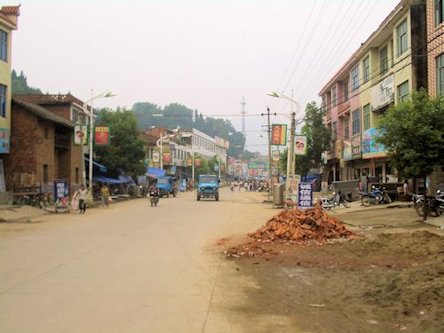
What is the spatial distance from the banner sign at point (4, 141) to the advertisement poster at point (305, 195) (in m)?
20.4

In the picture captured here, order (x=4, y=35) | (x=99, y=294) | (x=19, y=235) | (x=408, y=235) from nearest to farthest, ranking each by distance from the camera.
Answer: (x=99, y=294)
(x=408, y=235)
(x=19, y=235)
(x=4, y=35)

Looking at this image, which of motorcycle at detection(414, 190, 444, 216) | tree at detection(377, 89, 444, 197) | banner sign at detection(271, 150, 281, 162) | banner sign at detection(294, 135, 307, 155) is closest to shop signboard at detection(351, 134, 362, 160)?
banner sign at detection(294, 135, 307, 155)

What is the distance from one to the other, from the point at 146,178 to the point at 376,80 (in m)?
42.7

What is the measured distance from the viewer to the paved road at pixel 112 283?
7.14 metres

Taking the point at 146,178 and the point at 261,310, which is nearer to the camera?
the point at 261,310

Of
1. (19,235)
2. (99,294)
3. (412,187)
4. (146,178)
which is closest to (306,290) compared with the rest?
(99,294)

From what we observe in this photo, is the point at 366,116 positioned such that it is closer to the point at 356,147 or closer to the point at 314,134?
the point at 356,147

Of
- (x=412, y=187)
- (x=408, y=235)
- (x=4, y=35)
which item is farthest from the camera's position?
(x=4, y=35)

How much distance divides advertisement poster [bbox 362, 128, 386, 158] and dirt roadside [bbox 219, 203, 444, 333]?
2145cm

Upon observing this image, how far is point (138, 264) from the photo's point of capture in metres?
12.3

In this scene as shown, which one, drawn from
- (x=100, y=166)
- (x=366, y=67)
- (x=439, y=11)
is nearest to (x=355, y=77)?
(x=366, y=67)

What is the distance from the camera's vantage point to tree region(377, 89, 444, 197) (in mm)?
20016

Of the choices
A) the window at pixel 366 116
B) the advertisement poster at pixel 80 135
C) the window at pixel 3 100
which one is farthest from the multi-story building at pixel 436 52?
the window at pixel 3 100

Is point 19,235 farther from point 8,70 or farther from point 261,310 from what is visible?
point 8,70
